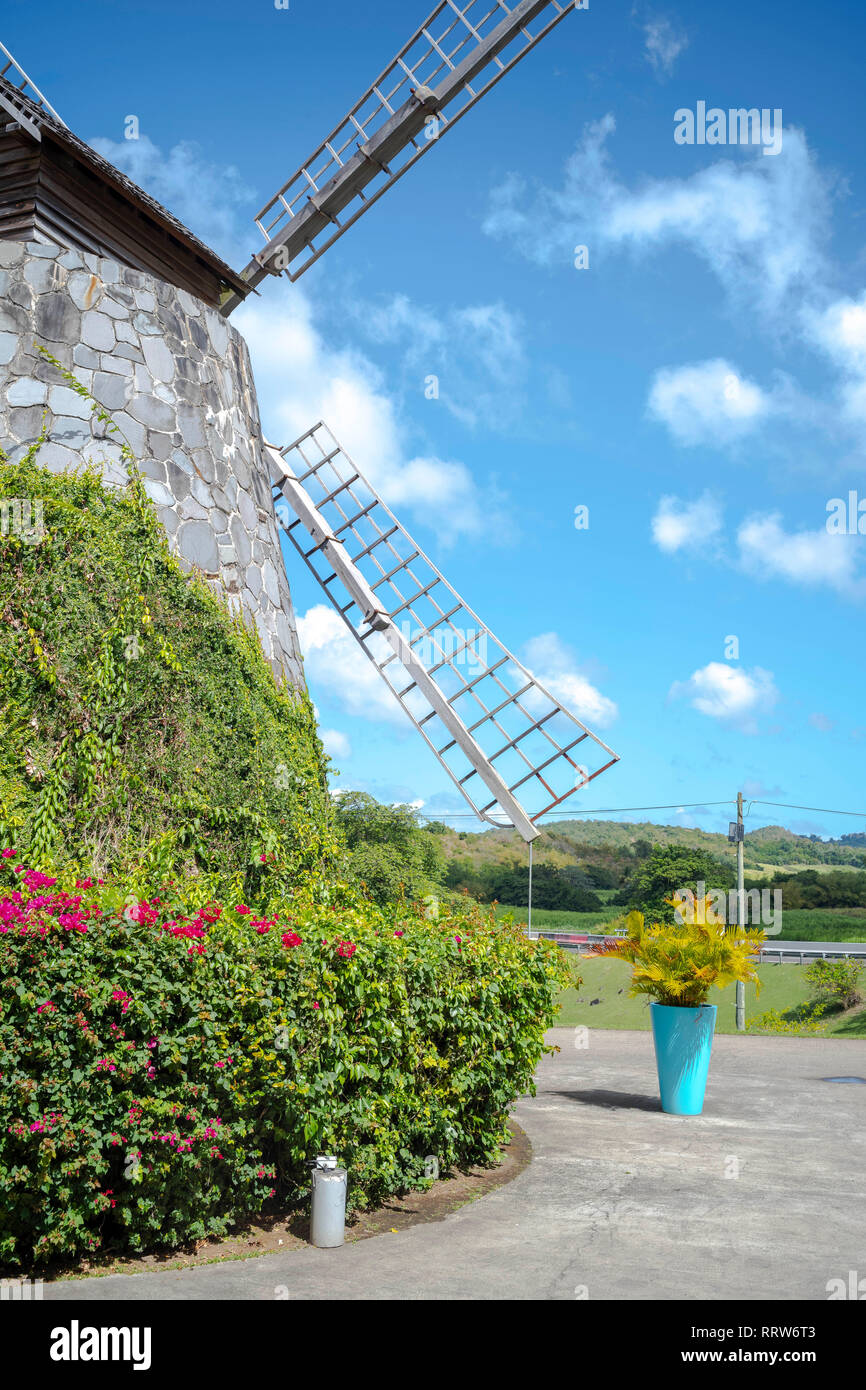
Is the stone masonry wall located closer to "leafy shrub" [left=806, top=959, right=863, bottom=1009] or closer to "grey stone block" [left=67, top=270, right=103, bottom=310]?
"grey stone block" [left=67, top=270, right=103, bottom=310]

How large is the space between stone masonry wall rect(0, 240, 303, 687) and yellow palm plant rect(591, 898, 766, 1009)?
4863 mm

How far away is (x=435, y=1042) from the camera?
627 cm

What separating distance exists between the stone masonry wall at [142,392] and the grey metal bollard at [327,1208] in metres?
6.37

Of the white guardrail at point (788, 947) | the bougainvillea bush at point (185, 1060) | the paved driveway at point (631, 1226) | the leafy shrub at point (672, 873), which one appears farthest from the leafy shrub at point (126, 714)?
the leafy shrub at point (672, 873)

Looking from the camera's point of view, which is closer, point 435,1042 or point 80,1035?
point 80,1035

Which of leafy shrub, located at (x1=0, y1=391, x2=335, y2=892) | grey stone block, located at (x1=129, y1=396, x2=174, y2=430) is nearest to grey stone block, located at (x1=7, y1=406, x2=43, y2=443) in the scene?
leafy shrub, located at (x1=0, y1=391, x2=335, y2=892)

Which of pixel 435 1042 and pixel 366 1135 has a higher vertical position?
pixel 435 1042

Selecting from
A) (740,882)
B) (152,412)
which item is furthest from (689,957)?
(740,882)

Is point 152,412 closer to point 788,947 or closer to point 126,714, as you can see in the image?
point 126,714
